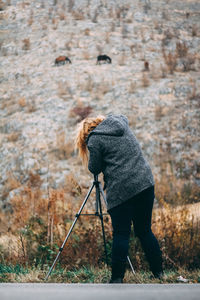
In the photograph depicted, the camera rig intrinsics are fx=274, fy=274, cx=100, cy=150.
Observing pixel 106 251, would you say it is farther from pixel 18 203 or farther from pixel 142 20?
pixel 142 20

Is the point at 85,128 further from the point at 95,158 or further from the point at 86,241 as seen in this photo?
the point at 86,241

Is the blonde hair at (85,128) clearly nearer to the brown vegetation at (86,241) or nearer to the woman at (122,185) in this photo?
the woman at (122,185)

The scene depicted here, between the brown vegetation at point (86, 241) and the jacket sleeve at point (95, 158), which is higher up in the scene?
the jacket sleeve at point (95, 158)

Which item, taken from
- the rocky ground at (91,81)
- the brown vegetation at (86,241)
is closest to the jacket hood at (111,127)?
the brown vegetation at (86,241)

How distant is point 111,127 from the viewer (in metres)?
2.33

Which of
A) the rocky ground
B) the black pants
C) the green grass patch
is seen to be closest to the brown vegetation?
the green grass patch

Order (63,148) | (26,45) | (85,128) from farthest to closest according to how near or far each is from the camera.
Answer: (26,45), (63,148), (85,128)

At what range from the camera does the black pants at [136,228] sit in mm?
2234

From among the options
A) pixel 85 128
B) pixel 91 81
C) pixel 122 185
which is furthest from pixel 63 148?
pixel 122 185

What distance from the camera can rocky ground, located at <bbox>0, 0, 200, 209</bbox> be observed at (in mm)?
7305

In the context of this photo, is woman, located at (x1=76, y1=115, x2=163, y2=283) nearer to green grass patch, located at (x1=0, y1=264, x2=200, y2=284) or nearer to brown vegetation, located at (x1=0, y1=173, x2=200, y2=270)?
green grass patch, located at (x1=0, y1=264, x2=200, y2=284)

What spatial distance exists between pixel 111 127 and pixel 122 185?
498mm

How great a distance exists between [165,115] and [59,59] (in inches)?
215

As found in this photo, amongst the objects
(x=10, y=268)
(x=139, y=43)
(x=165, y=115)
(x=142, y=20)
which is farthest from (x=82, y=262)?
(x=142, y=20)
